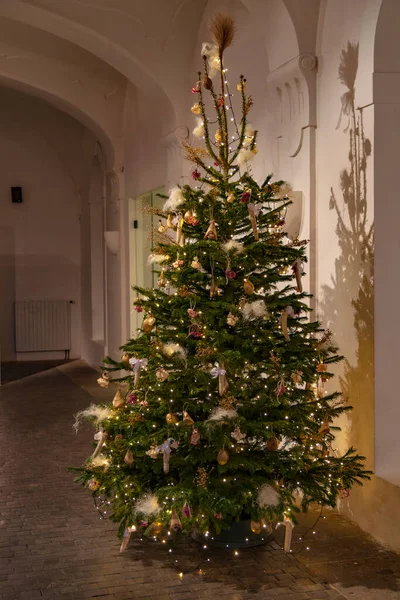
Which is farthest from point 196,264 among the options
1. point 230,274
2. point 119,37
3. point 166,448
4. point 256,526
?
point 119,37

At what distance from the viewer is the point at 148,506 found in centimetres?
476

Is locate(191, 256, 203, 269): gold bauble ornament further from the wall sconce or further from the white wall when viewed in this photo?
the white wall

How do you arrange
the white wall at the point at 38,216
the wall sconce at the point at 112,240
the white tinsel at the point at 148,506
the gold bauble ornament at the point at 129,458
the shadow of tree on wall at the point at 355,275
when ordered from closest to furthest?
the white tinsel at the point at 148,506 < the gold bauble ornament at the point at 129,458 < the shadow of tree on wall at the point at 355,275 < the wall sconce at the point at 112,240 < the white wall at the point at 38,216

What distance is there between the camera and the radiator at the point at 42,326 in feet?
48.6

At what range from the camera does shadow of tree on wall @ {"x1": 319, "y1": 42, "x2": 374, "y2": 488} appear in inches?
211

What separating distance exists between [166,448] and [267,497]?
59 centimetres

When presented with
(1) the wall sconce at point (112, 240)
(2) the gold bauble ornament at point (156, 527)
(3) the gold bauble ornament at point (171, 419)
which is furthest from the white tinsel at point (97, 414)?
(1) the wall sconce at point (112, 240)

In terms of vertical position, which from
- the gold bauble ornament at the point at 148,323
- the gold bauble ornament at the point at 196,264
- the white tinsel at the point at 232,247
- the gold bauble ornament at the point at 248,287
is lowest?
the gold bauble ornament at the point at 148,323

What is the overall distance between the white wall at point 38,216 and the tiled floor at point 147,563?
860 centimetres

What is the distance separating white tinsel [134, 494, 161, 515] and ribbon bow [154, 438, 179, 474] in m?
0.17

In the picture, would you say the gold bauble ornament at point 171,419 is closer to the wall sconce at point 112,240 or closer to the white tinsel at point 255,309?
the white tinsel at point 255,309

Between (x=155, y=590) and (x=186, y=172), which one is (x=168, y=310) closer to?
(x=155, y=590)

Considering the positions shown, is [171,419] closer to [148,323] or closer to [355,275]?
[148,323]

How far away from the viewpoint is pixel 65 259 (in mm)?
15062
